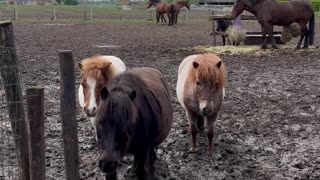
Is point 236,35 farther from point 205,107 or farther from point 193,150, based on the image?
point 205,107

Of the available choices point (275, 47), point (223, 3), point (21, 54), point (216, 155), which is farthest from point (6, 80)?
point (223, 3)

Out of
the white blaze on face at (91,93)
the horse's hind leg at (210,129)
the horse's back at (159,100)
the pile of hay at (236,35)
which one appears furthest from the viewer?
the pile of hay at (236,35)

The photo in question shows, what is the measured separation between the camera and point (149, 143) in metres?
4.41

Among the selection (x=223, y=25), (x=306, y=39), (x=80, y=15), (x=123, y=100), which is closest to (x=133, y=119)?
(x=123, y=100)

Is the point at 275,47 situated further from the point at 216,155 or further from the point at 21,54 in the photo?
the point at 216,155

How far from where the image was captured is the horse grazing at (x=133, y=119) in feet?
11.8

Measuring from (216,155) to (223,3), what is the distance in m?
57.4

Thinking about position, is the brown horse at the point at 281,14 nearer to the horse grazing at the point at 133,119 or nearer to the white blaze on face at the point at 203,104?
the white blaze on face at the point at 203,104

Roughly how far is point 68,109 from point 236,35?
13.4 metres

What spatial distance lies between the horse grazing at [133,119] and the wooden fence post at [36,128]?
1.45 feet

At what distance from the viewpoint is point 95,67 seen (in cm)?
519

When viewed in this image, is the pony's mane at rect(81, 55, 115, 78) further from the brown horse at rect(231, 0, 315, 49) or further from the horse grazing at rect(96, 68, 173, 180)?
the brown horse at rect(231, 0, 315, 49)

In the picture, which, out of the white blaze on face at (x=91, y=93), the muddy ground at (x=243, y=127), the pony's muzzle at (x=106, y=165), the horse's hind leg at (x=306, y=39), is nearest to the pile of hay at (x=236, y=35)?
the horse's hind leg at (x=306, y=39)

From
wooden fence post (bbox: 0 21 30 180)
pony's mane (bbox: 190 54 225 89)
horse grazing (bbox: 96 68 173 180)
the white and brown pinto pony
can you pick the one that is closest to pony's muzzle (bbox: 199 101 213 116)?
pony's mane (bbox: 190 54 225 89)
